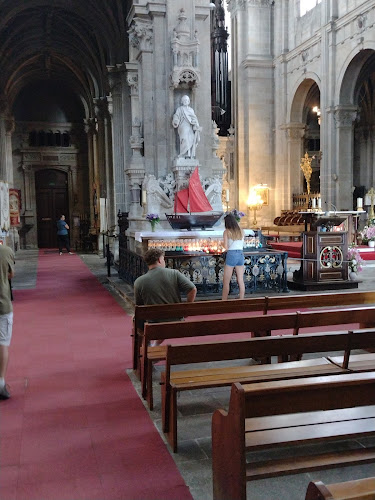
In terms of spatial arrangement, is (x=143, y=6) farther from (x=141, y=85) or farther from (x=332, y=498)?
(x=332, y=498)

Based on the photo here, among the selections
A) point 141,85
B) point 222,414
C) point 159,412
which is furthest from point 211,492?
point 141,85

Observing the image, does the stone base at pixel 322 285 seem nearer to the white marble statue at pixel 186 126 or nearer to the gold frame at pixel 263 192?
the white marble statue at pixel 186 126

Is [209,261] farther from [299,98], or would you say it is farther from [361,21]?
[299,98]

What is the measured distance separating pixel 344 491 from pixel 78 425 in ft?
8.90

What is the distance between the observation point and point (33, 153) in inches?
1150

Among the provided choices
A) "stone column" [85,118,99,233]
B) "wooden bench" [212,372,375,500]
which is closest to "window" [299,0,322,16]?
"stone column" [85,118,99,233]

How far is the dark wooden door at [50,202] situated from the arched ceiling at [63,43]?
473 cm

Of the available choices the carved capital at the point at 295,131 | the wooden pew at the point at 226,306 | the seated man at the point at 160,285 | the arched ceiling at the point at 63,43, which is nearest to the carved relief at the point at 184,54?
the arched ceiling at the point at 63,43

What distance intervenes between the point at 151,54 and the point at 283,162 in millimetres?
13906

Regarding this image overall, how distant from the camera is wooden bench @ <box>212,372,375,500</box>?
88.8 inches

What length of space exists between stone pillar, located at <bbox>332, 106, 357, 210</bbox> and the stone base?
1148 cm

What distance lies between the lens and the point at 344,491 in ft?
5.21

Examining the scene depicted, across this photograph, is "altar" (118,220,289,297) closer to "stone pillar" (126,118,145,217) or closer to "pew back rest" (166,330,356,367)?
"stone pillar" (126,118,145,217)

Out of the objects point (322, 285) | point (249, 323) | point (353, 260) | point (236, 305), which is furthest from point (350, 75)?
point (249, 323)
